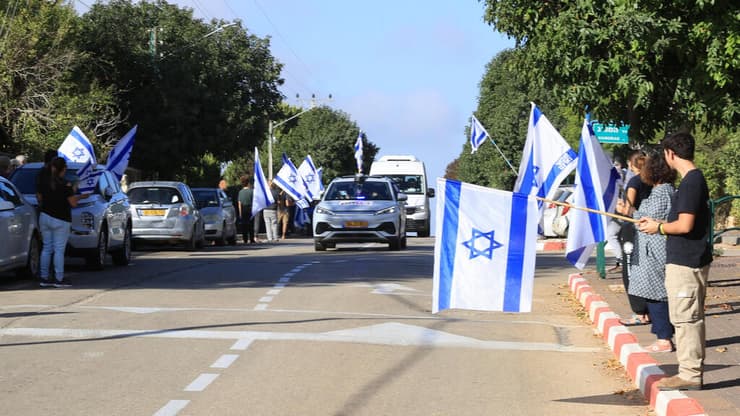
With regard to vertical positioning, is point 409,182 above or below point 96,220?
above

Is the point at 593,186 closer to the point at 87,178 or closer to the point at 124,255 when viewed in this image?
the point at 87,178

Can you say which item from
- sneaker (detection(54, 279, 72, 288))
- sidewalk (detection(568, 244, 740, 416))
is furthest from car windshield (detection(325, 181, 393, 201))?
sneaker (detection(54, 279, 72, 288))

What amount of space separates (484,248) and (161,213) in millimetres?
19287

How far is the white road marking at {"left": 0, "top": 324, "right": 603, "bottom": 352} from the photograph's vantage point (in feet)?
37.8

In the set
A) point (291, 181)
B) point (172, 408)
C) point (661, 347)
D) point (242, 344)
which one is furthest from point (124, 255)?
point (291, 181)

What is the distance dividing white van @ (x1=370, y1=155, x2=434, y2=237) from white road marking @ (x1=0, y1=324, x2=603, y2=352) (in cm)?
3357

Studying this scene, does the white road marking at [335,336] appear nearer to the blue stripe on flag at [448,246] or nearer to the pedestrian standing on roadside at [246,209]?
the blue stripe on flag at [448,246]

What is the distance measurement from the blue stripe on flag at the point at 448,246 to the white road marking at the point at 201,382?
176 cm

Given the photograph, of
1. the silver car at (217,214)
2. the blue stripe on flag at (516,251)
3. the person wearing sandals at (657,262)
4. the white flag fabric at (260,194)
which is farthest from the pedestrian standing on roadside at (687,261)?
the white flag fabric at (260,194)

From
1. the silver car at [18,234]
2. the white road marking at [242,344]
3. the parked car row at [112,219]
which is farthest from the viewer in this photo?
the parked car row at [112,219]

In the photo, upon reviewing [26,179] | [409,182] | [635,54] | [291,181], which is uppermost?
[635,54]

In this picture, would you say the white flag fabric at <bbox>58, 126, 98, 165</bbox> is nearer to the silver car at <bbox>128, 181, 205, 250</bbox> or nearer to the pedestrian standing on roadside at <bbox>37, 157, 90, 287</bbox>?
the silver car at <bbox>128, 181, 205, 250</bbox>

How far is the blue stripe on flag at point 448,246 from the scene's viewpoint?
356 inches

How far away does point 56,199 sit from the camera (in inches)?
663
